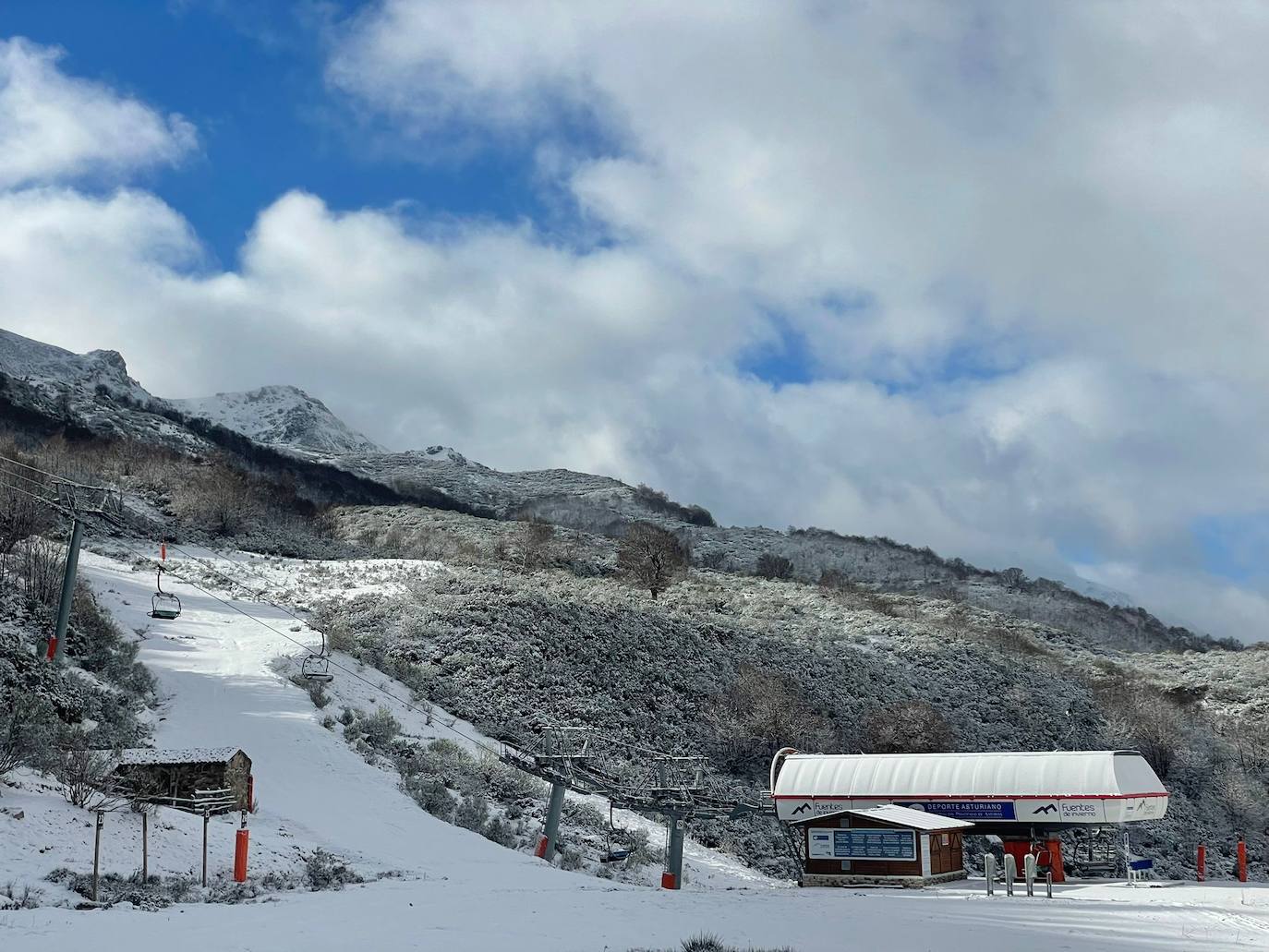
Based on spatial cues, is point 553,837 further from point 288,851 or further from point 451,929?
point 451,929

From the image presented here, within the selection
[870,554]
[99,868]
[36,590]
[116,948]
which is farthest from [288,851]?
[870,554]

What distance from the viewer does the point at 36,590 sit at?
31.6 meters

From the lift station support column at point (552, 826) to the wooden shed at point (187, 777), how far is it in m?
8.87

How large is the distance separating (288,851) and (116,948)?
9.65 metres

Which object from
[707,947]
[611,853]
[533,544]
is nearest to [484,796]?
[611,853]

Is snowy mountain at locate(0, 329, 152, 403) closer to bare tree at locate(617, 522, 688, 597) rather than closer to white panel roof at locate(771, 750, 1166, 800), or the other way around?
bare tree at locate(617, 522, 688, 597)

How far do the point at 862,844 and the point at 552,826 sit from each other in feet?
29.1

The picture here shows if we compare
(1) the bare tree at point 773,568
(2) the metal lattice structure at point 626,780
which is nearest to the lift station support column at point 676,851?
(2) the metal lattice structure at point 626,780

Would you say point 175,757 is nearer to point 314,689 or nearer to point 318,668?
point 314,689

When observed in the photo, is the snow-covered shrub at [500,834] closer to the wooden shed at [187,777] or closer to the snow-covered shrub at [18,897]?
the wooden shed at [187,777]

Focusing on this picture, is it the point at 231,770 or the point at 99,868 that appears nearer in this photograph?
the point at 99,868

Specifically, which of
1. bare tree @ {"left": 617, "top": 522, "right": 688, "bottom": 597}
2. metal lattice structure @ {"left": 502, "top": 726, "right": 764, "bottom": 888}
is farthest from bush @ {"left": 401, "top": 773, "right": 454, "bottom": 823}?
bare tree @ {"left": 617, "top": 522, "right": 688, "bottom": 597}

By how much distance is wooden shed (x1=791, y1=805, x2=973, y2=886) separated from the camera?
28594 millimetres

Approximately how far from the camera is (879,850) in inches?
1146
